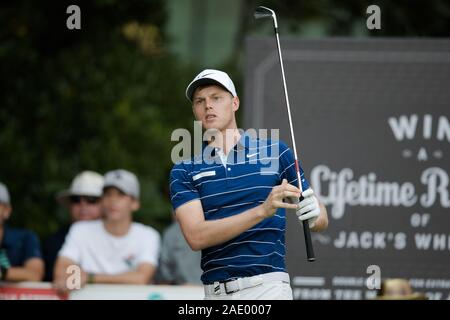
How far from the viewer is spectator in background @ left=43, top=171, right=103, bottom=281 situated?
10188 mm

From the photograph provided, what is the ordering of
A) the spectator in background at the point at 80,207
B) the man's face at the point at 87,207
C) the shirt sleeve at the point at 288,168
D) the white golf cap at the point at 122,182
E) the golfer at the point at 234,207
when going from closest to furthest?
1. the golfer at the point at 234,207
2. the shirt sleeve at the point at 288,168
3. the white golf cap at the point at 122,182
4. the spectator in background at the point at 80,207
5. the man's face at the point at 87,207

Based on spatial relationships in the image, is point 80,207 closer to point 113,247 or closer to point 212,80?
point 113,247

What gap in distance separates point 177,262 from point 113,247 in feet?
1.83

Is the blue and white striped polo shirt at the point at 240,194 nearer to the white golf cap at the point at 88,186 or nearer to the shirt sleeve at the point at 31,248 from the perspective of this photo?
the shirt sleeve at the point at 31,248

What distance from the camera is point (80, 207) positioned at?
1047 centimetres

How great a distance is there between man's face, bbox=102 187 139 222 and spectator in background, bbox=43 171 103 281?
50 centimetres

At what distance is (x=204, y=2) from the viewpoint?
2286 centimetres

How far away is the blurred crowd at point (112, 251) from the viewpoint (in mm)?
9383

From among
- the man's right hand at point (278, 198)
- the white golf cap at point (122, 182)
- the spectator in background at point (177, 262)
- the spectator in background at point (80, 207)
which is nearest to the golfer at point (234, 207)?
the man's right hand at point (278, 198)

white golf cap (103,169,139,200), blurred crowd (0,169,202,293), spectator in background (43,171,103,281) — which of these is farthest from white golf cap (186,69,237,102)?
spectator in background (43,171,103,281)

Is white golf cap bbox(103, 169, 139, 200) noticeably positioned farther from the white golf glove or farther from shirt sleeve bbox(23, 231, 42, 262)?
the white golf glove
